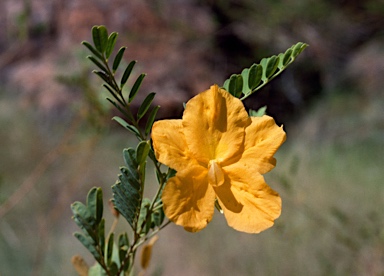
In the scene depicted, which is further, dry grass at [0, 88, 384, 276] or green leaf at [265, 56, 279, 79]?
dry grass at [0, 88, 384, 276]

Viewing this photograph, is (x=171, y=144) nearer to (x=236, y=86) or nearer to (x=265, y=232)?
(x=236, y=86)

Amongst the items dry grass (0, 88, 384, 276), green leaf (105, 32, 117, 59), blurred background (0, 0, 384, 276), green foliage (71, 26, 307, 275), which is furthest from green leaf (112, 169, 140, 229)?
blurred background (0, 0, 384, 276)

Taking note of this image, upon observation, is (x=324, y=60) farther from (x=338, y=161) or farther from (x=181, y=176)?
(x=181, y=176)

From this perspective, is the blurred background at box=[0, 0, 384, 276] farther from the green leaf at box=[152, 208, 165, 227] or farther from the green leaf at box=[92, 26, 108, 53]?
the green leaf at box=[92, 26, 108, 53]

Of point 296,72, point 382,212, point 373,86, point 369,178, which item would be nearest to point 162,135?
point 382,212

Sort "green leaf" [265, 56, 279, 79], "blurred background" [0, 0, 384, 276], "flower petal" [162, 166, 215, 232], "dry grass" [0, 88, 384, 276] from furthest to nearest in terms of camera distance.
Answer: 1. "blurred background" [0, 0, 384, 276]
2. "dry grass" [0, 88, 384, 276]
3. "green leaf" [265, 56, 279, 79]
4. "flower petal" [162, 166, 215, 232]

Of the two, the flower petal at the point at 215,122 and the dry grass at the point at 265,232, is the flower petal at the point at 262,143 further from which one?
the dry grass at the point at 265,232
